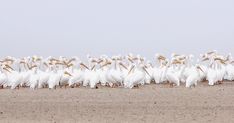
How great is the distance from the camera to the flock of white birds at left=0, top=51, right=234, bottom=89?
22078mm

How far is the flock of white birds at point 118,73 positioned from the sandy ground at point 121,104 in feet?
1.67

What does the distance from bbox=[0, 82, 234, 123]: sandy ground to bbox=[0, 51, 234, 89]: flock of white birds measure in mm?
509

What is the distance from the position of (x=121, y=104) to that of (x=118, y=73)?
4570 mm

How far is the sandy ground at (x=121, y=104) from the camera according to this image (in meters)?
15.6

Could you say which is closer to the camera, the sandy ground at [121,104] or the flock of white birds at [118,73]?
the sandy ground at [121,104]

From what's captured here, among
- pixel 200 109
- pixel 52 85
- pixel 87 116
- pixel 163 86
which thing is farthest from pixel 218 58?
pixel 87 116

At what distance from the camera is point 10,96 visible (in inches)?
793

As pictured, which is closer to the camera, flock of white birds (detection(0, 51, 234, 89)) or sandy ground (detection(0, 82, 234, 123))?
sandy ground (detection(0, 82, 234, 123))

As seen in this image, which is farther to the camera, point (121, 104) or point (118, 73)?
point (118, 73)

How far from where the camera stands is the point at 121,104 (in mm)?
17719

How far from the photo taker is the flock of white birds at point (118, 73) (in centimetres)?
2208

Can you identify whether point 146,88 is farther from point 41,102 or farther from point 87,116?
point 87,116

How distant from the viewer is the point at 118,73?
875 inches

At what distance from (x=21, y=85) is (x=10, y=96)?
10.5 ft
